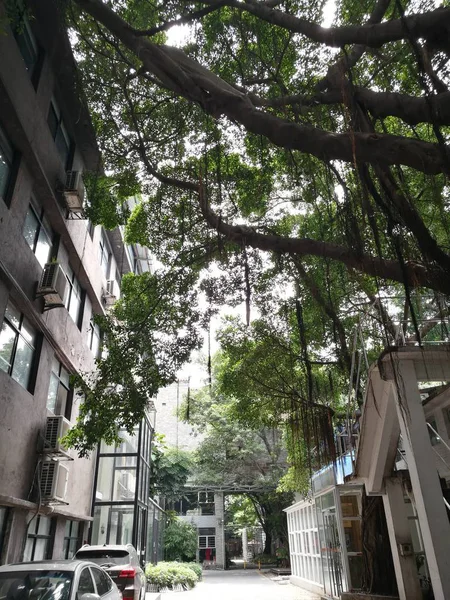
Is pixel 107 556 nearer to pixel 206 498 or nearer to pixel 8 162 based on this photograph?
pixel 8 162

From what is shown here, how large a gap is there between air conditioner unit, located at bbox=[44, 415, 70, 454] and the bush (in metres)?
9.36

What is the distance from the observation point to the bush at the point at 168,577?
56.1 ft

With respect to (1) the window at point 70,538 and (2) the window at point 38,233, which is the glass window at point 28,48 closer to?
(2) the window at point 38,233

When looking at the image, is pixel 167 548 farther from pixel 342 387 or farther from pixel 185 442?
pixel 342 387

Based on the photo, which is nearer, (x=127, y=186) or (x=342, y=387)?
(x=127, y=186)

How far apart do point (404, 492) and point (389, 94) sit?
26.0 ft

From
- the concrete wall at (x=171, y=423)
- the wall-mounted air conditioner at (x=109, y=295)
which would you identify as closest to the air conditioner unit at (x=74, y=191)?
the wall-mounted air conditioner at (x=109, y=295)

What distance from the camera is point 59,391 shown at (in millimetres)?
11773

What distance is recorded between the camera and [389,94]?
16.3ft

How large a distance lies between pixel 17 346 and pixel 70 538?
627 cm

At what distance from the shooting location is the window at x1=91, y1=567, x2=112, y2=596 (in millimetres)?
6059

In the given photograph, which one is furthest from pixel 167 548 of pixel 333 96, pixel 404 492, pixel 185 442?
pixel 333 96

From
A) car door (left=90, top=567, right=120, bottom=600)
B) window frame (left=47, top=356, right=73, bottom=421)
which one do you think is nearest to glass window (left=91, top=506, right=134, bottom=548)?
window frame (left=47, top=356, right=73, bottom=421)

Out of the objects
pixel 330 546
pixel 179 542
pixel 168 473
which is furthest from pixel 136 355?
pixel 179 542
